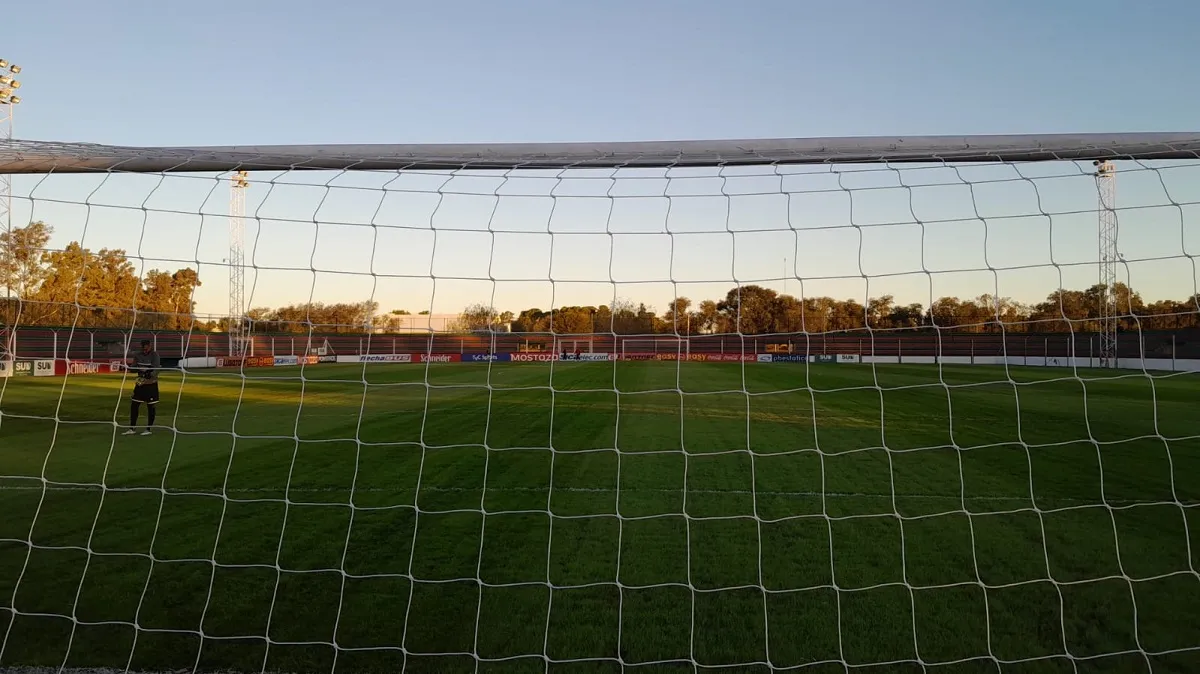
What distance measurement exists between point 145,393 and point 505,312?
457 centimetres

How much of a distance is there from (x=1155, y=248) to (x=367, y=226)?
3.91 metres

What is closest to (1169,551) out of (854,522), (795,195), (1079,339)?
(854,522)

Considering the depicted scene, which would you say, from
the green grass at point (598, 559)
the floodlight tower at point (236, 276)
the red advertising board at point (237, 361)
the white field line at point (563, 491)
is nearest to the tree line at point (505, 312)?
the green grass at point (598, 559)

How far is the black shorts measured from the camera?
8422 mm

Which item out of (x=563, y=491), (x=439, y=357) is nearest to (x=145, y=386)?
(x=563, y=491)

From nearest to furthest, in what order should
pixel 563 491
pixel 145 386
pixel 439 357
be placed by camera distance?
pixel 563 491, pixel 145 386, pixel 439 357

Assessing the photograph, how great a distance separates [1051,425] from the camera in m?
9.99

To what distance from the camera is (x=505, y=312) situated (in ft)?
→ 29.3

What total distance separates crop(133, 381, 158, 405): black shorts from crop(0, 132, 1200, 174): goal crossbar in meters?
6.01

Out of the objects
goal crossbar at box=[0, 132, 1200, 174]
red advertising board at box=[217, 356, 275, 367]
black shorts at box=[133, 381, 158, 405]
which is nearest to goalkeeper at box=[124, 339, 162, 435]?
black shorts at box=[133, 381, 158, 405]

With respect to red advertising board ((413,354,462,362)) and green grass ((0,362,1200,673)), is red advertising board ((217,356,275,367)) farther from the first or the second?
green grass ((0,362,1200,673))

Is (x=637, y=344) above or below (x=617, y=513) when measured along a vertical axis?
above

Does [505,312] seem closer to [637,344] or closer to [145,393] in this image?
[145,393]

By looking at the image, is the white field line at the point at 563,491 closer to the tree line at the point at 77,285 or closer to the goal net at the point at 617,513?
the goal net at the point at 617,513
